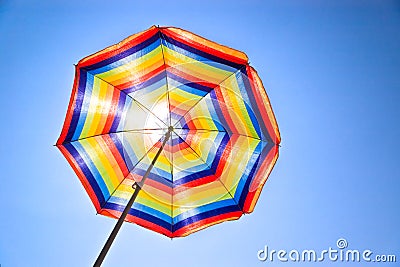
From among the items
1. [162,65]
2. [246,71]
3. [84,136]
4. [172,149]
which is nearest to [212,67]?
[246,71]

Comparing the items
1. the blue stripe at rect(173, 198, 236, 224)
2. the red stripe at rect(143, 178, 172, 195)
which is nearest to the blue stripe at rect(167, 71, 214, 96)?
the red stripe at rect(143, 178, 172, 195)

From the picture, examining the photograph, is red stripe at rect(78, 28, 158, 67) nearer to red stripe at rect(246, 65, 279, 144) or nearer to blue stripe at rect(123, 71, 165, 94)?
blue stripe at rect(123, 71, 165, 94)

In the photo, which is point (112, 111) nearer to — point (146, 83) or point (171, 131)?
point (146, 83)

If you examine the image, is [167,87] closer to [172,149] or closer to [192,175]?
[172,149]

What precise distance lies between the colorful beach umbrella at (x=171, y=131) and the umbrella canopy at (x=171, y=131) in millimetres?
11

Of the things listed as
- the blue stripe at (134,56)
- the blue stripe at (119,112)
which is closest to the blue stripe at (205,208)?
the blue stripe at (119,112)

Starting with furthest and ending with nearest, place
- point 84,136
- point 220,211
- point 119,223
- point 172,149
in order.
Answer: point 172,149 < point 220,211 < point 84,136 < point 119,223

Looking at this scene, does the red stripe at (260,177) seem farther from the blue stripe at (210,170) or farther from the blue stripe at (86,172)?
the blue stripe at (86,172)

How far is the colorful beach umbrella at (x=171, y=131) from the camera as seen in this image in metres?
2.80

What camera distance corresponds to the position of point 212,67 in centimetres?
286

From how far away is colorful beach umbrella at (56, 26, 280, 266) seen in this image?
2801 millimetres

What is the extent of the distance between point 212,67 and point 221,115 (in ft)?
2.01

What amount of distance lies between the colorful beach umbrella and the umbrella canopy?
11 millimetres

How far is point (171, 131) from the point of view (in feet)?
11.2
